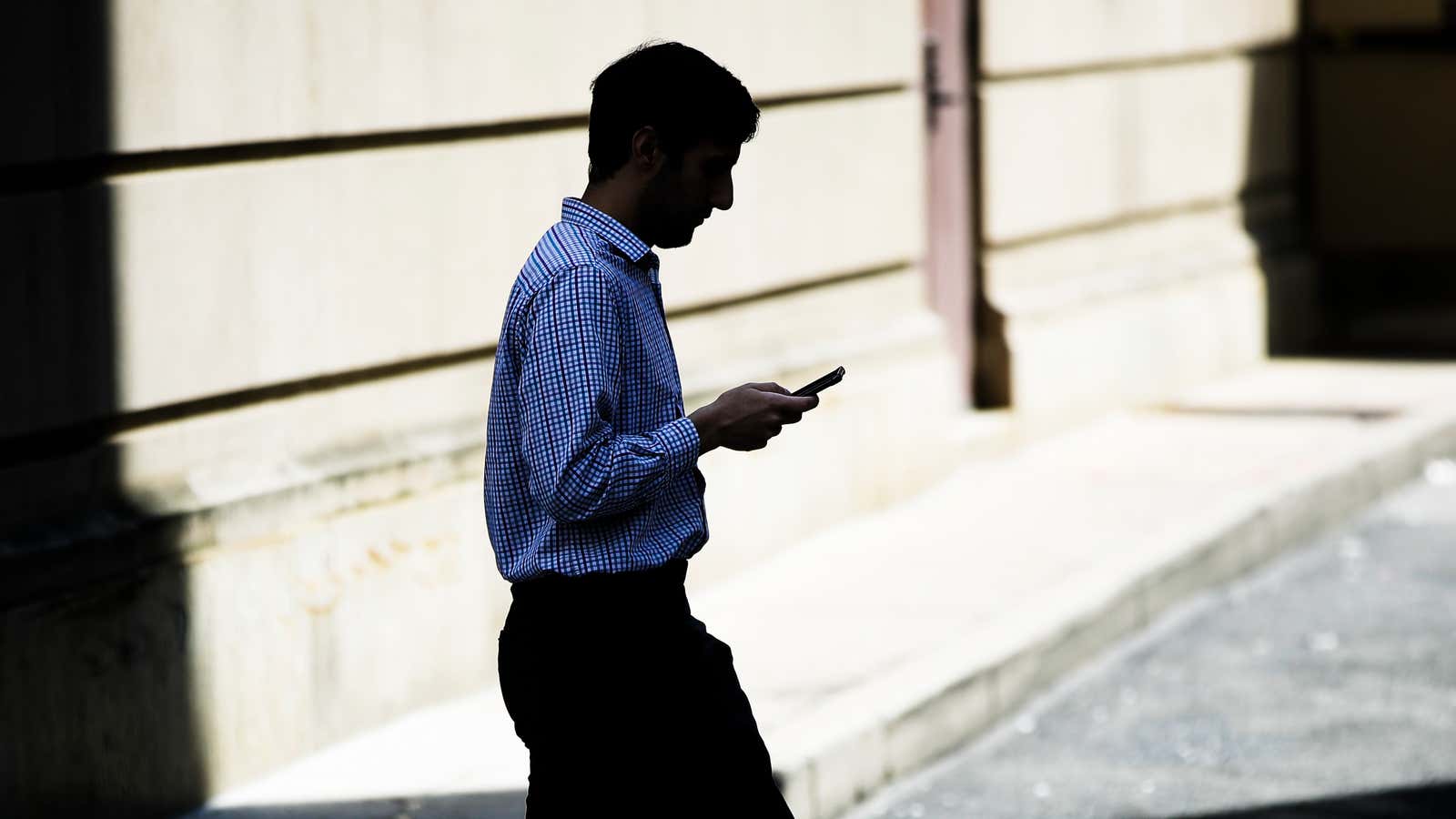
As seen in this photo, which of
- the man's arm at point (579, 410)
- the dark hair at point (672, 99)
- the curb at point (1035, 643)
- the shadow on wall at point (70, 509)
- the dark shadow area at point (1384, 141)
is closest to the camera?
the man's arm at point (579, 410)

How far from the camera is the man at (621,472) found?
305 cm

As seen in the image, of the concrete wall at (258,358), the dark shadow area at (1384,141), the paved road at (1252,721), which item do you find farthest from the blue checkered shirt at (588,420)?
the dark shadow area at (1384,141)

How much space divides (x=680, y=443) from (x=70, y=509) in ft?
7.94

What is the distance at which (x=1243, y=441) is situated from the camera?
9859 mm

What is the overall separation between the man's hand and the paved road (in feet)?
8.61

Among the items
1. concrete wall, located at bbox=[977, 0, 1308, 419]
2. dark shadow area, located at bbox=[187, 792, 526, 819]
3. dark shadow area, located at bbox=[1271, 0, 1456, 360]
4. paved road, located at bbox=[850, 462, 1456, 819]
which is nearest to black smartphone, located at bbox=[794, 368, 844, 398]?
dark shadow area, located at bbox=[187, 792, 526, 819]

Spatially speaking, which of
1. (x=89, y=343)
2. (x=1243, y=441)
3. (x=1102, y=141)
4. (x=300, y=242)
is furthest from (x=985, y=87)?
(x=89, y=343)

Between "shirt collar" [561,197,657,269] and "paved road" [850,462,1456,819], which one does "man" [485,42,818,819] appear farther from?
"paved road" [850,462,1456,819]

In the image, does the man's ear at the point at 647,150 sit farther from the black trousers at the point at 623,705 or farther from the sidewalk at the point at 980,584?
the sidewalk at the point at 980,584

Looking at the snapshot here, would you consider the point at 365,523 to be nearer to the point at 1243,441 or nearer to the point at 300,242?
the point at 300,242

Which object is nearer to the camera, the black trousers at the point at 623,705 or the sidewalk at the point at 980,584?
the black trousers at the point at 623,705

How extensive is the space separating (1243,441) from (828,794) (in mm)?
4845

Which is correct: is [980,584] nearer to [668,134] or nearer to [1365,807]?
[1365,807]

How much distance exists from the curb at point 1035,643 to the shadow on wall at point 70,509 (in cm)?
147
